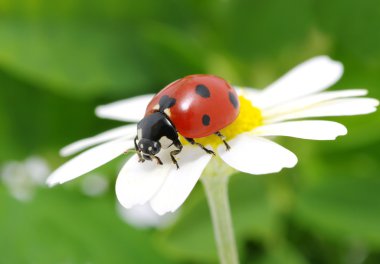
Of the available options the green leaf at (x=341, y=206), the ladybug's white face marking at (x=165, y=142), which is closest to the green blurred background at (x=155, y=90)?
the green leaf at (x=341, y=206)

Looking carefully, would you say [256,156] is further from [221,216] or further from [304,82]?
[304,82]

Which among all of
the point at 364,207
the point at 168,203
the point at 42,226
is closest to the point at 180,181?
the point at 168,203

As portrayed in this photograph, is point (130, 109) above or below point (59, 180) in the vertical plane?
above

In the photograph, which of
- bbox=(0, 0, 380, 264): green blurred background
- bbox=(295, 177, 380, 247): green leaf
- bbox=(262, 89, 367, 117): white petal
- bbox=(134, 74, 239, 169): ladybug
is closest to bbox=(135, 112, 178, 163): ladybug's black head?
bbox=(134, 74, 239, 169): ladybug

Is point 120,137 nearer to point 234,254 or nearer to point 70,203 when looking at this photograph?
point 234,254

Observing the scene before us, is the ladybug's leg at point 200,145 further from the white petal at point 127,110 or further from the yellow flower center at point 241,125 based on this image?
the white petal at point 127,110

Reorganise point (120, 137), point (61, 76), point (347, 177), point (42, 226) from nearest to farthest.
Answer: point (120, 137) < point (42, 226) < point (347, 177) < point (61, 76)

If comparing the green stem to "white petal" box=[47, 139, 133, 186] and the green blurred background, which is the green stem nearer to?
"white petal" box=[47, 139, 133, 186]
